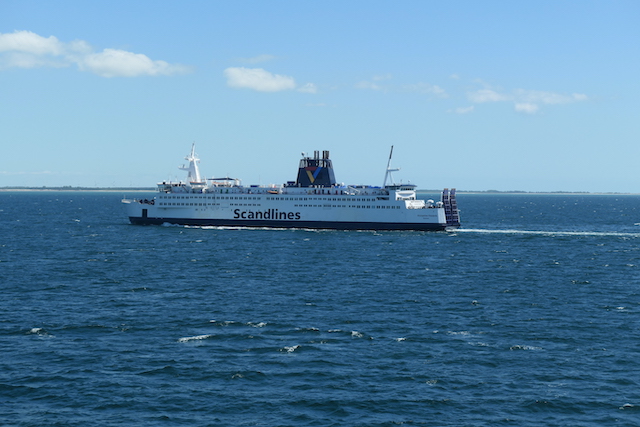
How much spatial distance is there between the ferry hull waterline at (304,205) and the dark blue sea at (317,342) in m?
31.6

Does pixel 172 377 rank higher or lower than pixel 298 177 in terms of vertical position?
lower

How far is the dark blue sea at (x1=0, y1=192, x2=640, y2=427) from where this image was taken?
2298cm

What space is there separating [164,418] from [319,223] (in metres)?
75.3

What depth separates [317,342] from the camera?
31.4 metres

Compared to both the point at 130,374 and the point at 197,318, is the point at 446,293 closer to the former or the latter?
the point at 197,318

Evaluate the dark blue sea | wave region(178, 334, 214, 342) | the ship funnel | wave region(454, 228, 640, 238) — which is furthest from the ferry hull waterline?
wave region(178, 334, 214, 342)

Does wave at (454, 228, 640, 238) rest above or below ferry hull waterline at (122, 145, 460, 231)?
below

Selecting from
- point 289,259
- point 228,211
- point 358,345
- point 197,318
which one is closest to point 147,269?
point 289,259

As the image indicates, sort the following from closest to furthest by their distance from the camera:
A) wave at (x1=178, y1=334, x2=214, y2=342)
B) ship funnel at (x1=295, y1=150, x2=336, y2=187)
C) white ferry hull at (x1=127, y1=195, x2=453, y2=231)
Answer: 1. wave at (x1=178, y1=334, x2=214, y2=342)
2. white ferry hull at (x1=127, y1=195, x2=453, y2=231)
3. ship funnel at (x1=295, y1=150, x2=336, y2=187)

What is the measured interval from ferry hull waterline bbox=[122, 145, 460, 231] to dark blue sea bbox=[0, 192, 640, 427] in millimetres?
31639

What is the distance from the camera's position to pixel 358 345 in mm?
30859

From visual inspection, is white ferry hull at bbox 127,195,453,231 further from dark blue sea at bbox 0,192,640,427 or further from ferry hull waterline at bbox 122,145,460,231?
dark blue sea at bbox 0,192,640,427

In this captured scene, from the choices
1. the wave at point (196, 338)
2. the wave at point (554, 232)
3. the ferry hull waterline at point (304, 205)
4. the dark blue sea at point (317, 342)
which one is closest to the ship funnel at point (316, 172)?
the ferry hull waterline at point (304, 205)

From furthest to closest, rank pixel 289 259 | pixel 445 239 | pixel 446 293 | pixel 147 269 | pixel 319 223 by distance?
pixel 319 223 < pixel 445 239 < pixel 289 259 < pixel 147 269 < pixel 446 293
